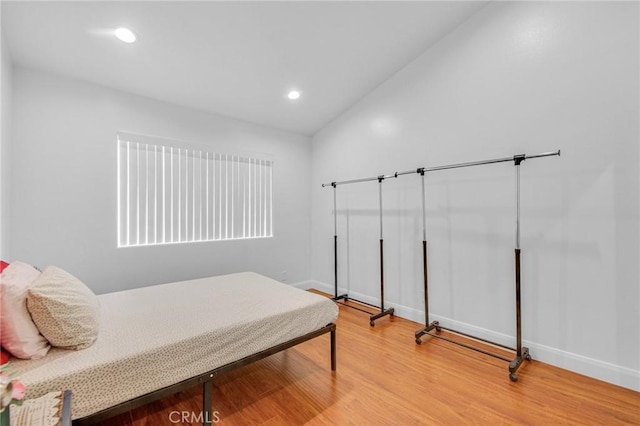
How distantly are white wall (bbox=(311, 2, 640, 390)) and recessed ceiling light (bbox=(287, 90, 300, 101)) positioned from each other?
991 mm

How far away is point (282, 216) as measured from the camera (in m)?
4.21

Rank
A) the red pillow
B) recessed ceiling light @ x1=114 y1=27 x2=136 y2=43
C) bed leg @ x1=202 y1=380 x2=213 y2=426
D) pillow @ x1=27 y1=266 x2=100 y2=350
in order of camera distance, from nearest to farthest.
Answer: the red pillow, pillow @ x1=27 y1=266 x2=100 y2=350, bed leg @ x1=202 y1=380 x2=213 y2=426, recessed ceiling light @ x1=114 y1=27 x2=136 y2=43

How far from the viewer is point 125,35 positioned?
88.3 inches

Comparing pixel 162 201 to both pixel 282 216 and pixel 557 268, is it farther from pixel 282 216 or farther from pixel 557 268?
pixel 557 268

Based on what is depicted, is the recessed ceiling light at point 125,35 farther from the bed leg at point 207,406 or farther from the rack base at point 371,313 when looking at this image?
the rack base at point 371,313

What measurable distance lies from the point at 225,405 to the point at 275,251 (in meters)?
2.42

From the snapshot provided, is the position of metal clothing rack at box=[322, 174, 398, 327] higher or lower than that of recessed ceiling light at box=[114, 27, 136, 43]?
lower

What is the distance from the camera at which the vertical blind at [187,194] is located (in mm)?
2992

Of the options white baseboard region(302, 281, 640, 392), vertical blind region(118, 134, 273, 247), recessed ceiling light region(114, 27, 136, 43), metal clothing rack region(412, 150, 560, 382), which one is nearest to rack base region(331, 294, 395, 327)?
white baseboard region(302, 281, 640, 392)

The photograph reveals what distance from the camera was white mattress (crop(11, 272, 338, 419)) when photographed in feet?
4.03

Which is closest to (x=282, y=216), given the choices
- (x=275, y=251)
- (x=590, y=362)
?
(x=275, y=251)
